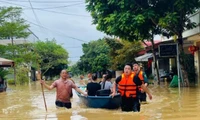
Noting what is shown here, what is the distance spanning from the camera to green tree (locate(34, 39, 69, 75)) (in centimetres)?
5771

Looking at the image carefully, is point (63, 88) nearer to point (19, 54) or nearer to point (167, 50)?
point (167, 50)

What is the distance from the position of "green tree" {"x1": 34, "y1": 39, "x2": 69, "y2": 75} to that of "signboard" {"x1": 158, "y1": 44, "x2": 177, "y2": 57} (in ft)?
135

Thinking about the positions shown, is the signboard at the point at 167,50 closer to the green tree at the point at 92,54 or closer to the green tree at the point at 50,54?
the green tree at the point at 92,54

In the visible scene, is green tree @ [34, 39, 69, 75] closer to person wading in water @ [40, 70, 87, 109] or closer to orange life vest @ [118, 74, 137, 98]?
person wading in water @ [40, 70, 87, 109]

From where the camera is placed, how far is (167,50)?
16766 mm

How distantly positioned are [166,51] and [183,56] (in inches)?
126

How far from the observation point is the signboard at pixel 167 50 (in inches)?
658

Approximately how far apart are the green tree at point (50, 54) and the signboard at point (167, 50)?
41040 mm

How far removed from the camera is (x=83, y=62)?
58.0 metres

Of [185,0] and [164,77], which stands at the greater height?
[185,0]

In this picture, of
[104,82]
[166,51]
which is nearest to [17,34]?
[166,51]

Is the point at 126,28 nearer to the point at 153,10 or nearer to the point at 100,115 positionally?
the point at 153,10

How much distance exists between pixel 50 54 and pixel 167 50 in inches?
1719

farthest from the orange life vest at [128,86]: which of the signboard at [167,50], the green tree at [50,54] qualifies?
the green tree at [50,54]
